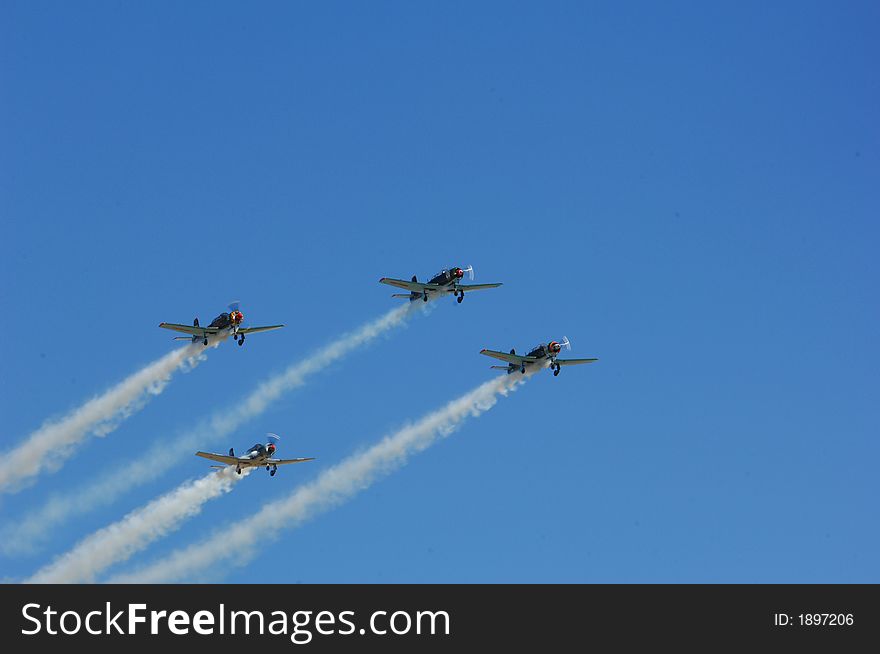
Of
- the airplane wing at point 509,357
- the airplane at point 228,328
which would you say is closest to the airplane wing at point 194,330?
the airplane at point 228,328

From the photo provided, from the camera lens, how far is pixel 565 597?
532ft

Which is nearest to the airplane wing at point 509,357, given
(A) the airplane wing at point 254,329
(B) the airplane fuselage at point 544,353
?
(B) the airplane fuselage at point 544,353

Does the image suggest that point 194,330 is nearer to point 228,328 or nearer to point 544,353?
point 228,328

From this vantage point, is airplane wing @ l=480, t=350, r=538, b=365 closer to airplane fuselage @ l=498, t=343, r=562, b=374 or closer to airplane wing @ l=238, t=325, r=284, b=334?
airplane fuselage @ l=498, t=343, r=562, b=374

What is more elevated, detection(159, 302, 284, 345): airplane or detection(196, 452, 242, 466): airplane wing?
detection(159, 302, 284, 345): airplane

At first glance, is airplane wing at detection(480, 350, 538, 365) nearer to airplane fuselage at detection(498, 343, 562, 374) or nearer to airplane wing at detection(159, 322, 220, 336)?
airplane fuselage at detection(498, 343, 562, 374)

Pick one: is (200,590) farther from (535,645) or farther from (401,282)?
(401,282)

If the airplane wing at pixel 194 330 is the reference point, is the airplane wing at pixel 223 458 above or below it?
below

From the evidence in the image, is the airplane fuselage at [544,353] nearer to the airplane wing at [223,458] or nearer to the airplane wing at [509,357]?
the airplane wing at [509,357]

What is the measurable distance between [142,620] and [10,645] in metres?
10.2

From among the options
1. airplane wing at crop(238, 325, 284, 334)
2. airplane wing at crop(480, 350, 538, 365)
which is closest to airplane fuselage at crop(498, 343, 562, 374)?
airplane wing at crop(480, 350, 538, 365)

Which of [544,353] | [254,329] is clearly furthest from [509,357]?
[254,329]

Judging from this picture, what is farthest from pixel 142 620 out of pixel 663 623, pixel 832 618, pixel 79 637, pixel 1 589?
pixel 832 618

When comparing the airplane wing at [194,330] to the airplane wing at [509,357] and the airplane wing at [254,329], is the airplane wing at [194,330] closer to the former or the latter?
the airplane wing at [254,329]
